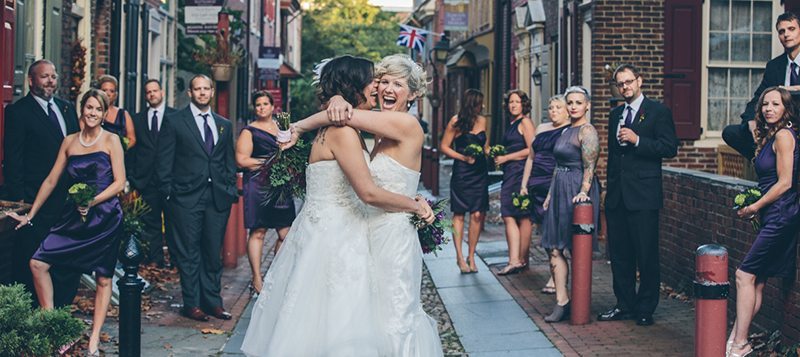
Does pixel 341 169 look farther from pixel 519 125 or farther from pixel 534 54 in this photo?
pixel 534 54

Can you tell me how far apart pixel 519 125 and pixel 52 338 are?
7370 mm

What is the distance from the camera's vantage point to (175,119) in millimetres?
9633

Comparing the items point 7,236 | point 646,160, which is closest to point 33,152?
point 7,236

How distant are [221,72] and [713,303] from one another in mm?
13403

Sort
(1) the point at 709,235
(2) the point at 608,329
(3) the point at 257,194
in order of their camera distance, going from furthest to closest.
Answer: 1. (3) the point at 257,194
2. (1) the point at 709,235
3. (2) the point at 608,329

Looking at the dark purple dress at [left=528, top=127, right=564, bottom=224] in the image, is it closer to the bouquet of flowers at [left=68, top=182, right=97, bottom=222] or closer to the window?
the bouquet of flowers at [left=68, top=182, right=97, bottom=222]

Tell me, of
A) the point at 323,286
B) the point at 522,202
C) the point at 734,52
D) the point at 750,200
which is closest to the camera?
the point at 323,286

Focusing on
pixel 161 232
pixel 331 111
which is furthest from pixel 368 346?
pixel 161 232

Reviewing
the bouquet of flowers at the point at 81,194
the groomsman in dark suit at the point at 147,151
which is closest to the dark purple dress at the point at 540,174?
the groomsman in dark suit at the point at 147,151

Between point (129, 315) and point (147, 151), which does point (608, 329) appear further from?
point (147, 151)

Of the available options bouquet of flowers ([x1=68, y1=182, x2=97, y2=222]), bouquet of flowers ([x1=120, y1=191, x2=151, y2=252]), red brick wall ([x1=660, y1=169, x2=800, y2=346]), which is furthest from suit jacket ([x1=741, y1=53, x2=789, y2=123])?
bouquet of flowers ([x1=68, y1=182, x2=97, y2=222])

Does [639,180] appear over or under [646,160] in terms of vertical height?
under

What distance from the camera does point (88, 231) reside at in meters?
8.02

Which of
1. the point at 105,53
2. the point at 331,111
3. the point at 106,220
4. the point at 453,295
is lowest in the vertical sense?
the point at 453,295
